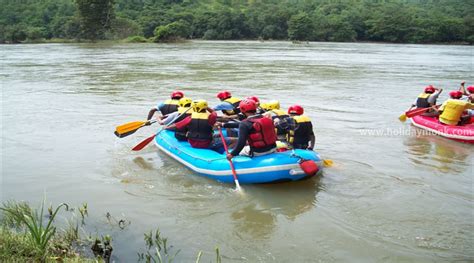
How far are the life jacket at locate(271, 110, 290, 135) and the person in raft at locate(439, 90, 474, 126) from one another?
408 centimetres

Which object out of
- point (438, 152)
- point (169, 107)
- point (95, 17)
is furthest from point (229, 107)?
point (95, 17)

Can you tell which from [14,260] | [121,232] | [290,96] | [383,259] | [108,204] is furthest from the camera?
[290,96]

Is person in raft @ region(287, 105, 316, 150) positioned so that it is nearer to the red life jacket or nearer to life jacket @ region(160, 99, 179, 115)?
the red life jacket

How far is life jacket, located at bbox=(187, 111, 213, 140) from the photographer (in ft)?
21.6

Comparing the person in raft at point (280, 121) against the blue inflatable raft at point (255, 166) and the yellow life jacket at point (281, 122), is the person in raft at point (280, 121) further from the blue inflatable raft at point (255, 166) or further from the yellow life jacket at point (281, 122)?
the blue inflatable raft at point (255, 166)

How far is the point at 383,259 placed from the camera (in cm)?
432

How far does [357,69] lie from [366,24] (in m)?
48.2

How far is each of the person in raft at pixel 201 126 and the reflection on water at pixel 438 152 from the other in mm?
3310

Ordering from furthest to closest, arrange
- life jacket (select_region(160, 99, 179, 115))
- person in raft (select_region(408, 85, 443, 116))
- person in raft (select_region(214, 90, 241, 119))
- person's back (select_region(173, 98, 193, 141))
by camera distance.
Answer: person in raft (select_region(408, 85, 443, 116)) → life jacket (select_region(160, 99, 179, 115)) → person in raft (select_region(214, 90, 241, 119)) → person's back (select_region(173, 98, 193, 141))

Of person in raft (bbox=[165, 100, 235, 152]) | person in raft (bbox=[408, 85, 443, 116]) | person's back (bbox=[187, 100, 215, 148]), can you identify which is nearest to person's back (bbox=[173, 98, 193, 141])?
person in raft (bbox=[165, 100, 235, 152])

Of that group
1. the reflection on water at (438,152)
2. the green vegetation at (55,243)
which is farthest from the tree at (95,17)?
the green vegetation at (55,243)

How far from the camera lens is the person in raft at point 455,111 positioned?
8.91 m

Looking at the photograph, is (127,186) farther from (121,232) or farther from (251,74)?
(251,74)

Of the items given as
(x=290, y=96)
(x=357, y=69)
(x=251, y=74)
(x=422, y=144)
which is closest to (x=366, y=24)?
(x=357, y=69)
